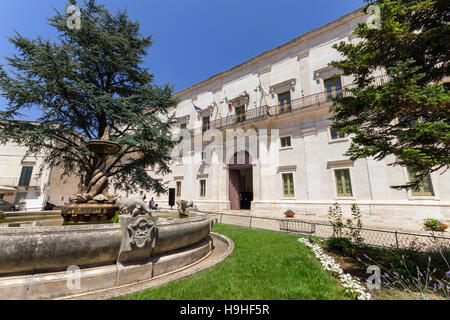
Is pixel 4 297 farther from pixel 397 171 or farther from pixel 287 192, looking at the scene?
pixel 397 171

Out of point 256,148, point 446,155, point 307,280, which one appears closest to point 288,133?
point 256,148

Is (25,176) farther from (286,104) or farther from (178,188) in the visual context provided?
(286,104)

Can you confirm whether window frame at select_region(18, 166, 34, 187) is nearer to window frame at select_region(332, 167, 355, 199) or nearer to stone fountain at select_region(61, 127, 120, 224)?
stone fountain at select_region(61, 127, 120, 224)

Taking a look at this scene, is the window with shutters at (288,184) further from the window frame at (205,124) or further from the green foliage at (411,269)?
the window frame at (205,124)

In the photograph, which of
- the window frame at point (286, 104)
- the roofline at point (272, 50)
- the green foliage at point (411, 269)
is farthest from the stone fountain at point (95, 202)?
the roofline at point (272, 50)

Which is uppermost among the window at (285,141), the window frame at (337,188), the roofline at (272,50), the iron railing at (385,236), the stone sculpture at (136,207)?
the roofline at (272,50)

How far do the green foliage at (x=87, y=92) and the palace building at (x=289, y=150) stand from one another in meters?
3.82

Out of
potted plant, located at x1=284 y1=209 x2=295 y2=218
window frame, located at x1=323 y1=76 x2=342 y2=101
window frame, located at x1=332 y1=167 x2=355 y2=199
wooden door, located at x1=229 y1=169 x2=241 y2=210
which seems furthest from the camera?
wooden door, located at x1=229 y1=169 x2=241 y2=210

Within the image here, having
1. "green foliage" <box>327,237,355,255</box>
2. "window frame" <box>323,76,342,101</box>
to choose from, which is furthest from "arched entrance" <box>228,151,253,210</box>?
"green foliage" <box>327,237,355,255</box>

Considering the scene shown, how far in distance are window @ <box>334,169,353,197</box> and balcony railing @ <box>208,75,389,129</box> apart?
5.69 meters

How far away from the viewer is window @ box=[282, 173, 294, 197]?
15702 millimetres

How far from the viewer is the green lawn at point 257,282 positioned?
9.38 ft

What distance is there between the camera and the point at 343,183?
1367 cm

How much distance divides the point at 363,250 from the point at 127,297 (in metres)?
6.42
